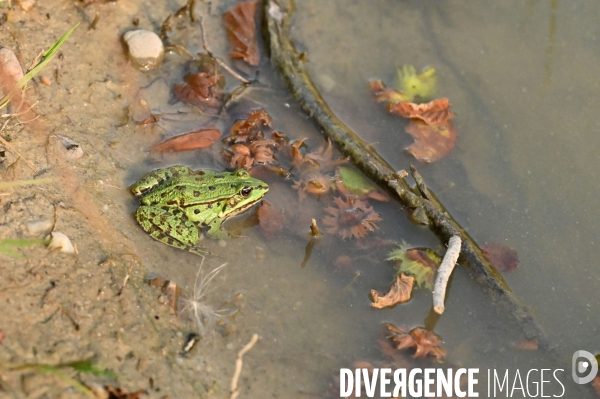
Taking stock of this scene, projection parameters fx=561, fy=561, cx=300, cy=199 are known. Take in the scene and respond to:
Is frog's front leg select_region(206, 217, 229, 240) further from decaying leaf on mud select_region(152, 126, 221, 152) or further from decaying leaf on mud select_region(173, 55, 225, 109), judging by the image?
decaying leaf on mud select_region(173, 55, 225, 109)

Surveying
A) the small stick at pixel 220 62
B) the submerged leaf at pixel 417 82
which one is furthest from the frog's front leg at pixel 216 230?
the submerged leaf at pixel 417 82

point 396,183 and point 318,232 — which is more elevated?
point 396,183

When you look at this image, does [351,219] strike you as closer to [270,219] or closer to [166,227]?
[270,219]

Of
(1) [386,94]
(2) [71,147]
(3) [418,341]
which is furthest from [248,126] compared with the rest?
(3) [418,341]

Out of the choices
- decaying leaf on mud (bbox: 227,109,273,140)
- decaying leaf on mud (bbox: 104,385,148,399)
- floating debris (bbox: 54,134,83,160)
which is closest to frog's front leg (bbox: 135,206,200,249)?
floating debris (bbox: 54,134,83,160)

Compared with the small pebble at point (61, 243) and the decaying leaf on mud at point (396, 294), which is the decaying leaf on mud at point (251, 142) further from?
the small pebble at point (61, 243)

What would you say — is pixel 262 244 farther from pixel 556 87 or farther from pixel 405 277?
pixel 556 87

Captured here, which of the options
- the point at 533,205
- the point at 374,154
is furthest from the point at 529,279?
the point at 374,154
